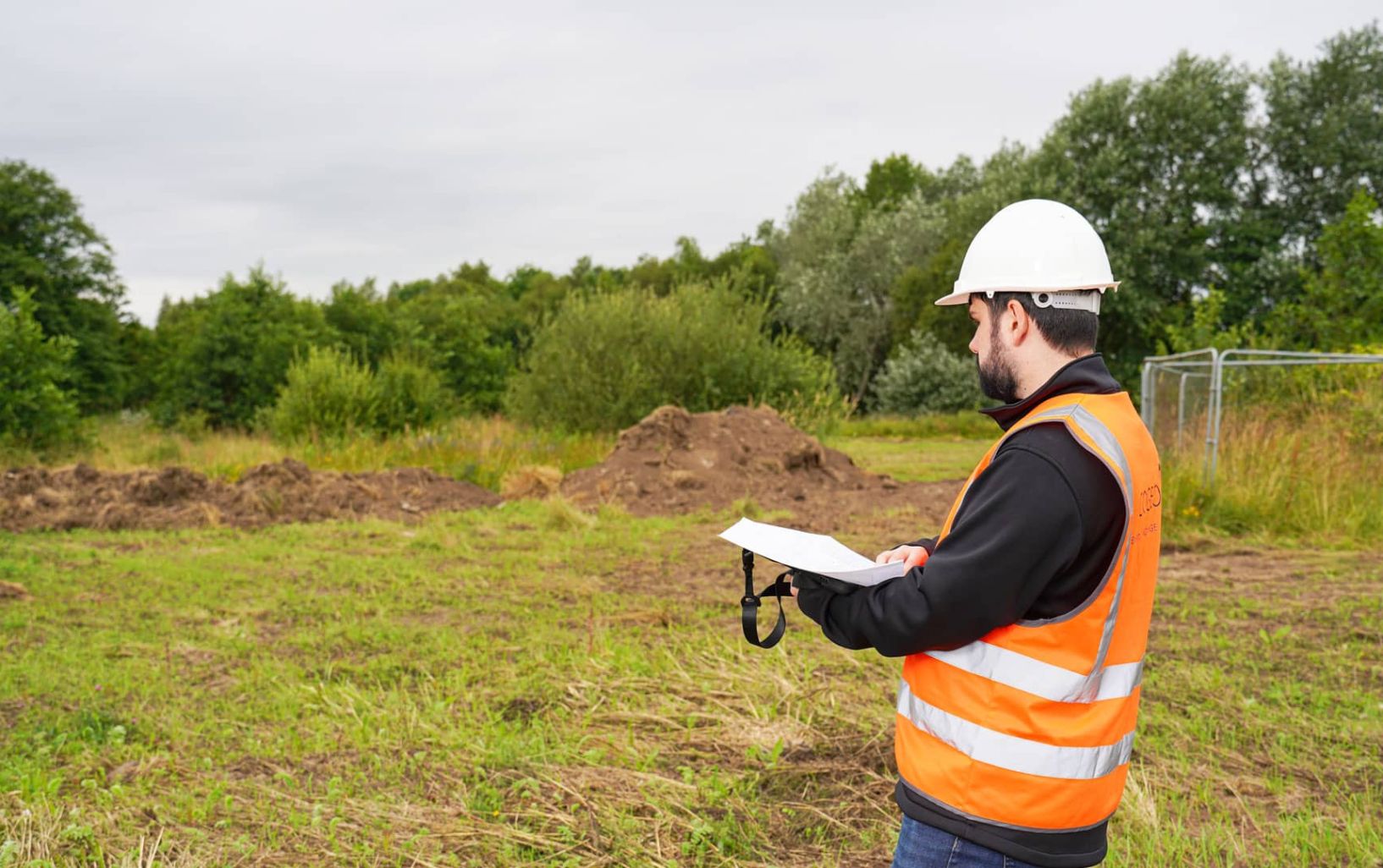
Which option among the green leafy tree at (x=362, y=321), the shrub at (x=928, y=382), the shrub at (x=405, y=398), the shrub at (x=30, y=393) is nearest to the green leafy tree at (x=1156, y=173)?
the shrub at (x=928, y=382)

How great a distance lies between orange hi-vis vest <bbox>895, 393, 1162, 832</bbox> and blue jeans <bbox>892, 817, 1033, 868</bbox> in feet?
0.21

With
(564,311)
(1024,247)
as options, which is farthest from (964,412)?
(1024,247)

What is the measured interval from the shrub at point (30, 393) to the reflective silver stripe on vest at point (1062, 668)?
59.1 ft

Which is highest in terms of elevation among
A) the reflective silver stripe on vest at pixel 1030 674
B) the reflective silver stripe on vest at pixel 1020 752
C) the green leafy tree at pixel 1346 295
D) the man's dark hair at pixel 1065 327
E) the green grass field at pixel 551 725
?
the green leafy tree at pixel 1346 295

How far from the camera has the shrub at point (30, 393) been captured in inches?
639

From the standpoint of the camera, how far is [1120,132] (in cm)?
3080

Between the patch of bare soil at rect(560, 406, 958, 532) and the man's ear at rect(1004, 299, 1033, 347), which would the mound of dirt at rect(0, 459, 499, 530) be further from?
the man's ear at rect(1004, 299, 1033, 347)

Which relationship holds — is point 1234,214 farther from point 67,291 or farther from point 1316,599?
point 67,291

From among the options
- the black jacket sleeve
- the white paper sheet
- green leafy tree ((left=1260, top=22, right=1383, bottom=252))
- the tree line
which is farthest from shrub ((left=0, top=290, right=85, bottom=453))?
green leafy tree ((left=1260, top=22, right=1383, bottom=252))

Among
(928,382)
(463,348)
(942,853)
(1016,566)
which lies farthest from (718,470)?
(463,348)

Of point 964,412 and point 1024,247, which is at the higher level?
point 1024,247

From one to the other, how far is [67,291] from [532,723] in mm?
31045

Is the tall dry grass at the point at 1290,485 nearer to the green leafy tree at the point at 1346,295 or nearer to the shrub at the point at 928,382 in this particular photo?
the green leafy tree at the point at 1346,295

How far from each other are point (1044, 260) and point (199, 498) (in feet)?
39.9
